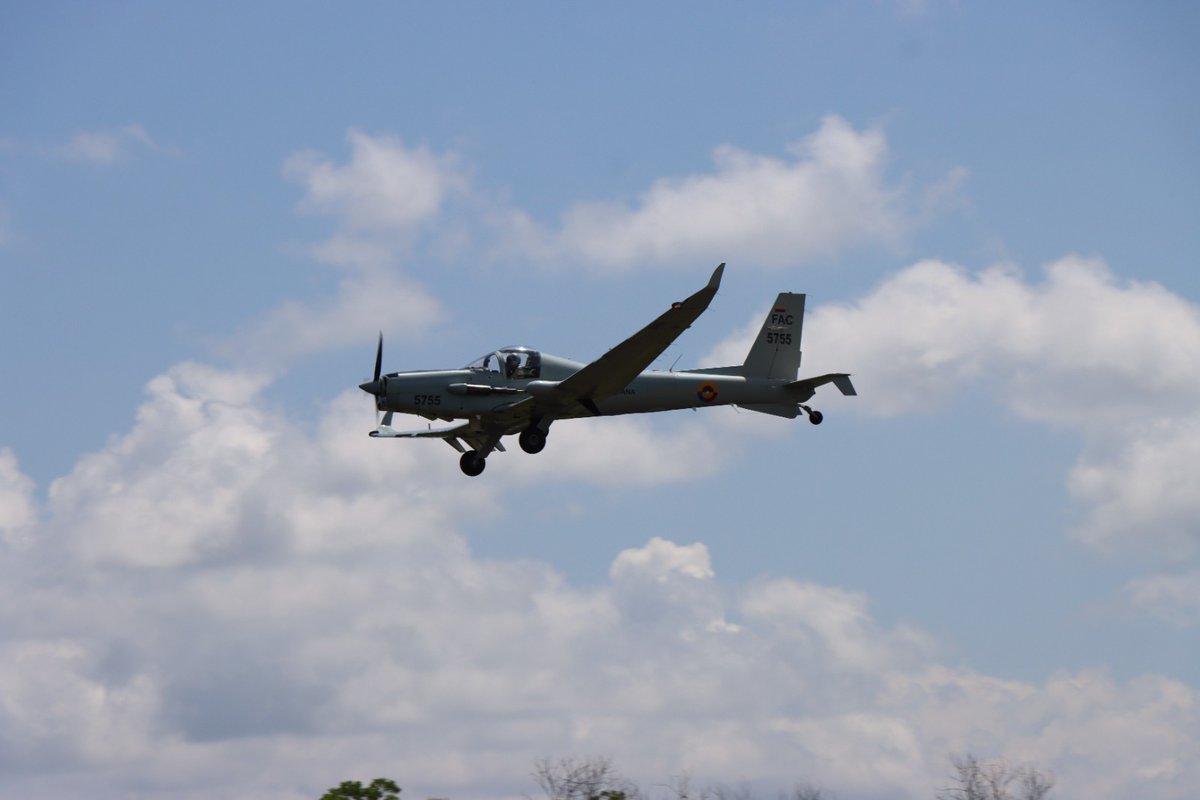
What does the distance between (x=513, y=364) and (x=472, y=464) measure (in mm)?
3462

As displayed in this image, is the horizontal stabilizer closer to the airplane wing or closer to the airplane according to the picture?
the airplane

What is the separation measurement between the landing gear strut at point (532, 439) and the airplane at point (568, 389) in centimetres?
2

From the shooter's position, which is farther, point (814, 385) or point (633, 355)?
point (814, 385)

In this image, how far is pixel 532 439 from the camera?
32031mm

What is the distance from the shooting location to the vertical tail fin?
114ft

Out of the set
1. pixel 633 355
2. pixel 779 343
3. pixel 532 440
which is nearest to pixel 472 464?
pixel 532 440

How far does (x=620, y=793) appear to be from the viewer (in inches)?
976

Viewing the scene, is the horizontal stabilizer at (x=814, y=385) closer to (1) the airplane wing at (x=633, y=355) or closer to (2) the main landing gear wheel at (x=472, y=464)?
(1) the airplane wing at (x=633, y=355)

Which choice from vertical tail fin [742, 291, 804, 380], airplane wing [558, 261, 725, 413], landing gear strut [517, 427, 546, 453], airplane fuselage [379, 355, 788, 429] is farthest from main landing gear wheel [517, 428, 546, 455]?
vertical tail fin [742, 291, 804, 380]

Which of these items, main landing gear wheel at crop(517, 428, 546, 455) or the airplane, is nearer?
the airplane

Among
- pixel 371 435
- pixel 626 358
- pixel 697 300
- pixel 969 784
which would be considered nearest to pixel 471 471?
pixel 371 435

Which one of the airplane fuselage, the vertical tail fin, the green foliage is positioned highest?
the vertical tail fin

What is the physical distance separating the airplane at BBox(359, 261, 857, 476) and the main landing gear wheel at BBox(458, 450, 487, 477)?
24 millimetres

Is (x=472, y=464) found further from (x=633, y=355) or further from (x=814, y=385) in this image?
(x=814, y=385)
